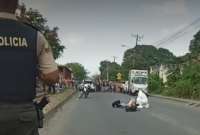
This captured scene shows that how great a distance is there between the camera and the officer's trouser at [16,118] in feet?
13.2

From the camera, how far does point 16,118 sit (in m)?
4.06

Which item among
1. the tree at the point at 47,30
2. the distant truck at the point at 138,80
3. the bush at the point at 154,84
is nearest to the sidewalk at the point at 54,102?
the tree at the point at 47,30

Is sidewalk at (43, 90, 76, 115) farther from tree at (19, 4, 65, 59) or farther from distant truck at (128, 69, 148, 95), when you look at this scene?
distant truck at (128, 69, 148, 95)

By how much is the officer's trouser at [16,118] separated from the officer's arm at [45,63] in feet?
1.12

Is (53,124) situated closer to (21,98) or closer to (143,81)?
(21,98)

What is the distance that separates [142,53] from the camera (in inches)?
6678

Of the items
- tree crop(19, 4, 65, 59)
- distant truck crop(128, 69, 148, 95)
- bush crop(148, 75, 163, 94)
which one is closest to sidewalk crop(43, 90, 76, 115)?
tree crop(19, 4, 65, 59)

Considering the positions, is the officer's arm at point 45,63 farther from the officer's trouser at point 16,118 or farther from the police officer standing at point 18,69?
the officer's trouser at point 16,118

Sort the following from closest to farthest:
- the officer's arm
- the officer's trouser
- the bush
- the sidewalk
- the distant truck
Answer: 1. the officer's trouser
2. the officer's arm
3. the sidewalk
4. the distant truck
5. the bush

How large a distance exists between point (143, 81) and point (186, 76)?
36.5 ft

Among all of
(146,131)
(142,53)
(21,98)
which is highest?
(142,53)

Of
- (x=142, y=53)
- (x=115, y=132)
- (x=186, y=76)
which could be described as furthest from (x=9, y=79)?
(x=142, y=53)

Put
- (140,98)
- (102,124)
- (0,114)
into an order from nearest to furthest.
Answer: (0,114) < (102,124) < (140,98)

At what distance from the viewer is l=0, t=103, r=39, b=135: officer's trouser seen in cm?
403
